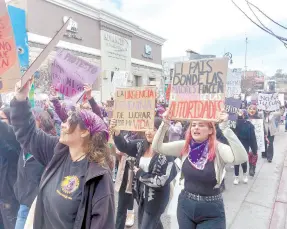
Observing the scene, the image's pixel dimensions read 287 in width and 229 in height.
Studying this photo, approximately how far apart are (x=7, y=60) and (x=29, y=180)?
1211 mm

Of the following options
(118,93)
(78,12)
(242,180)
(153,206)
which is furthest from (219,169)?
(78,12)

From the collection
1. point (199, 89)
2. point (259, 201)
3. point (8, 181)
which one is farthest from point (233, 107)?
point (8, 181)

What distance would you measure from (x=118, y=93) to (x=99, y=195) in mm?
1882

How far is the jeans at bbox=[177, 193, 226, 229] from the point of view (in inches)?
103

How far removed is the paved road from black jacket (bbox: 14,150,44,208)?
1.82 meters

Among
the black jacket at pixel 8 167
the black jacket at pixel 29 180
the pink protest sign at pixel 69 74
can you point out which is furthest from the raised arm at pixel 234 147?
the black jacket at pixel 8 167

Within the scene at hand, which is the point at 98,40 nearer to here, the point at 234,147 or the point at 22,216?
the point at 22,216

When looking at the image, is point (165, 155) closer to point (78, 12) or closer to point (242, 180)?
point (242, 180)

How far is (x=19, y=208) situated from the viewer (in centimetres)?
315

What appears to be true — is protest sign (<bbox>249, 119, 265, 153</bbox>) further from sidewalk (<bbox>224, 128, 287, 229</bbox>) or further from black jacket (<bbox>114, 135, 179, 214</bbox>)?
black jacket (<bbox>114, 135, 179, 214</bbox>)

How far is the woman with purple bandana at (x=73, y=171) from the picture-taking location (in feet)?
5.94

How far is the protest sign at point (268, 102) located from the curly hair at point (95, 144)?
28.8 ft

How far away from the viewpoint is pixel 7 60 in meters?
2.69

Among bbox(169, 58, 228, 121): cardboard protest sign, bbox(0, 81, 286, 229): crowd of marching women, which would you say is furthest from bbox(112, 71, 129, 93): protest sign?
bbox(169, 58, 228, 121): cardboard protest sign
